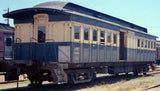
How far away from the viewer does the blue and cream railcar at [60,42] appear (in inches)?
389

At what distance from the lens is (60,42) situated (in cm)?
1005

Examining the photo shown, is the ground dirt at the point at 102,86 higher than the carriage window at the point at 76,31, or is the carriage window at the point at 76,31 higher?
the carriage window at the point at 76,31

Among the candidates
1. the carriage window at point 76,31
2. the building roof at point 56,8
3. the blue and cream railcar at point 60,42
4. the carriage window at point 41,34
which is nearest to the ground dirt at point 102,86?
the blue and cream railcar at point 60,42

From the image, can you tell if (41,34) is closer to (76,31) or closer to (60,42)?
(60,42)

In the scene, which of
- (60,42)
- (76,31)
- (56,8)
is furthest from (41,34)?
(76,31)

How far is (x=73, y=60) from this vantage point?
9953 mm

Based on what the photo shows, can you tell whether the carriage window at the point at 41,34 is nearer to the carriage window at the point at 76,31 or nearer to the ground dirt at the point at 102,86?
the carriage window at the point at 76,31

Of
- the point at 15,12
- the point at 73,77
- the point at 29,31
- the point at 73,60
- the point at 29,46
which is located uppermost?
the point at 15,12

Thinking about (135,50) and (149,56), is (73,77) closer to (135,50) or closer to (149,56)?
(135,50)

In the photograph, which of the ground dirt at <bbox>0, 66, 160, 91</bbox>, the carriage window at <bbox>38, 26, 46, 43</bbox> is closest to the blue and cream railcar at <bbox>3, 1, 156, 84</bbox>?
the carriage window at <bbox>38, 26, 46, 43</bbox>

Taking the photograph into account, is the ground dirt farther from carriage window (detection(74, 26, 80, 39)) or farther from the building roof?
the building roof

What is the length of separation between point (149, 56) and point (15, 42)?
13176mm

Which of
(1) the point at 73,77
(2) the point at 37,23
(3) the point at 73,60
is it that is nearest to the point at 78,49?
(3) the point at 73,60

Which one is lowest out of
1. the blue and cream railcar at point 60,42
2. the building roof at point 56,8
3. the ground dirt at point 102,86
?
the ground dirt at point 102,86
